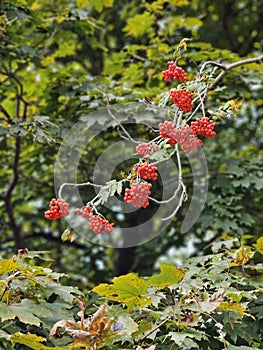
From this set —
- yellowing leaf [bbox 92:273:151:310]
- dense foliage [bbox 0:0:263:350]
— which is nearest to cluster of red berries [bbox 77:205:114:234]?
dense foliage [bbox 0:0:263:350]

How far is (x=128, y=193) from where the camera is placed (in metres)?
2.64

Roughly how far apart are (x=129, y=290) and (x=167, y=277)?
0.62 feet

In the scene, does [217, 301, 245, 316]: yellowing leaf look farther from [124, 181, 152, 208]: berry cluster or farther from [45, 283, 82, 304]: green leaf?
[45, 283, 82, 304]: green leaf

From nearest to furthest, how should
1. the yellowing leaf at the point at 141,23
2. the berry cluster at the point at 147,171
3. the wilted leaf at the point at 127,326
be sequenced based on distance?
the wilted leaf at the point at 127,326, the berry cluster at the point at 147,171, the yellowing leaf at the point at 141,23

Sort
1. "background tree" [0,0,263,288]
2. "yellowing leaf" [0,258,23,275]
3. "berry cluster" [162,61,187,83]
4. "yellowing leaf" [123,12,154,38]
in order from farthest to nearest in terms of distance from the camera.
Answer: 1. "yellowing leaf" [123,12,154,38]
2. "background tree" [0,0,263,288]
3. "berry cluster" [162,61,187,83]
4. "yellowing leaf" [0,258,23,275]

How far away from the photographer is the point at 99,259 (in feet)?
20.6

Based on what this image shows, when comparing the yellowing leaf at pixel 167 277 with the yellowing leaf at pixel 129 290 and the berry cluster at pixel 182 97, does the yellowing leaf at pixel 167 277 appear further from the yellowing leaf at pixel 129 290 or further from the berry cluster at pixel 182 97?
the berry cluster at pixel 182 97

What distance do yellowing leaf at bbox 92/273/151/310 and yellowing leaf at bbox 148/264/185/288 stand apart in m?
0.07

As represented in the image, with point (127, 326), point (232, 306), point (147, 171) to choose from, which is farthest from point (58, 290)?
point (232, 306)

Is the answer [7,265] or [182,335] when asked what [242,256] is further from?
[7,265]

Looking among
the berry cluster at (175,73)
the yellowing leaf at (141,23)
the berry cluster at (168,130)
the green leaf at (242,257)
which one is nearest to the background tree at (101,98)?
the yellowing leaf at (141,23)

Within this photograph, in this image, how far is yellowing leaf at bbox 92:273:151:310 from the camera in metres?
2.54

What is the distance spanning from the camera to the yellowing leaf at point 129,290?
254 centimetres

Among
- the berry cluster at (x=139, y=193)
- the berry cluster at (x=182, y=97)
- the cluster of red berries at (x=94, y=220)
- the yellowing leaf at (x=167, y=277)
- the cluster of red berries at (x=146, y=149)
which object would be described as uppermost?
the berry cluster at (x=182, y=97)
